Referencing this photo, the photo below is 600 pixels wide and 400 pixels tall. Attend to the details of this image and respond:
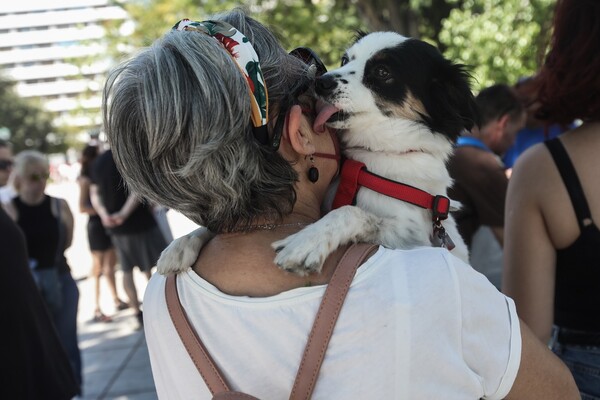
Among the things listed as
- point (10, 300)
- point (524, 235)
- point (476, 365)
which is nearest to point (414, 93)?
point (524, 235)

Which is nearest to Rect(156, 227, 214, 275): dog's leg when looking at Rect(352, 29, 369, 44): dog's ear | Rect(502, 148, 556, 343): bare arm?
Rect(502, 148, 556, 343): bare arm

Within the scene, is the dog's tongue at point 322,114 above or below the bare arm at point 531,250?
above

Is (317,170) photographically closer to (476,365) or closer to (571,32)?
(476,365)

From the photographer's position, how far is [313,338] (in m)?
1.14

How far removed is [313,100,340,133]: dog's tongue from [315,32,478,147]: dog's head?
31 cm

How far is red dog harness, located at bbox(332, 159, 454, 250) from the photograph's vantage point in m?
1.92

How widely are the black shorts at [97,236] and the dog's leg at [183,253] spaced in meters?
6.13

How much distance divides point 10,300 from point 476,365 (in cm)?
250

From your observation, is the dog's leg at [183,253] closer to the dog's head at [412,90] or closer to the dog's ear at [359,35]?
the dog's head at [412,90]

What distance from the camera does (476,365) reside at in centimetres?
118

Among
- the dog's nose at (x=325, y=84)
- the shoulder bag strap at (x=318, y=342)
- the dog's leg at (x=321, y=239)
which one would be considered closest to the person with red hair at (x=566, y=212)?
the dog's leg at (x=321, y=239)

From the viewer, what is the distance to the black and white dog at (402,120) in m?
1.98

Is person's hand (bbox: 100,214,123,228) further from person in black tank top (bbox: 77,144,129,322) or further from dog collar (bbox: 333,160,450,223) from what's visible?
dog collar (bbox: 333,160,450,223)

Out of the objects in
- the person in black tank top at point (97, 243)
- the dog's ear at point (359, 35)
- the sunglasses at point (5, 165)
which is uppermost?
the dog's ear at point (359, 35)
